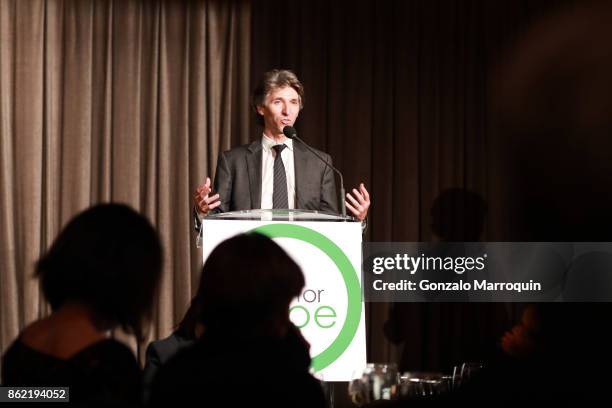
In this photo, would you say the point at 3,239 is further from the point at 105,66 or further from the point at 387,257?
the point at 387,257

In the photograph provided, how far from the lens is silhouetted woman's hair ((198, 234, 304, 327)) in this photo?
154cm

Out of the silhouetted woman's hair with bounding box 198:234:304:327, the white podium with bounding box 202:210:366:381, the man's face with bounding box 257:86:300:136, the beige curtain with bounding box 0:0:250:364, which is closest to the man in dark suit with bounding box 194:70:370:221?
the man's face with bounding box 257:86:300:136

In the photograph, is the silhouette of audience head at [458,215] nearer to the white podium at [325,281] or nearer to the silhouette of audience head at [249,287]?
the white podium at [325,281]

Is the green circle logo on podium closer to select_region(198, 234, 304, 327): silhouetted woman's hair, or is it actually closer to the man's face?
the man's face

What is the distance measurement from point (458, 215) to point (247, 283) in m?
3.89

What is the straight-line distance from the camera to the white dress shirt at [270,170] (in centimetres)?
383

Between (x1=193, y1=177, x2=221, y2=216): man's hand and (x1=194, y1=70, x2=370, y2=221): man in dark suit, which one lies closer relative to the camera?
(x1=193, y1=177, x2=221, y2=216): man's hand

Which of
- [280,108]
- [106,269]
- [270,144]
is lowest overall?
[106,269]

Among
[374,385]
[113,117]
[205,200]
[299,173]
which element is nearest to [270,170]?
[299,173]

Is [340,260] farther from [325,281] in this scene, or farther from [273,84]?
[273,84]

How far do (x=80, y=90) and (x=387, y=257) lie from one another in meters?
2.15

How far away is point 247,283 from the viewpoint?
1.55 meters

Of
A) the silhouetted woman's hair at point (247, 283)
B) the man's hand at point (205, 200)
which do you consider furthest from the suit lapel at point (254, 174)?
the silhouetted woman's hair at point (247, 283)

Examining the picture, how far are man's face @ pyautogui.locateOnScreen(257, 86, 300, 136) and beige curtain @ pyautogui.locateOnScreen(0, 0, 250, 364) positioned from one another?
1174 mm
